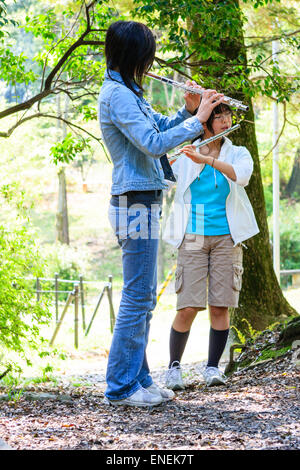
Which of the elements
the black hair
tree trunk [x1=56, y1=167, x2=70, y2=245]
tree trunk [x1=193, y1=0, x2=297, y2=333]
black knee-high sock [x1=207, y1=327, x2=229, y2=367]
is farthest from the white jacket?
tree trunk [x1=56, y1=167, x2=70, y2=245]

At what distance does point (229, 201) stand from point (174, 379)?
1193 millimetres

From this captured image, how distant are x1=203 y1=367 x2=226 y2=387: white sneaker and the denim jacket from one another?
4.64 feet

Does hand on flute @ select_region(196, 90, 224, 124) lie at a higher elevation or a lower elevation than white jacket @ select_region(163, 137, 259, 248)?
higher

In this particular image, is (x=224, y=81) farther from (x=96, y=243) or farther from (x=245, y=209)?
(x=96, y=243)

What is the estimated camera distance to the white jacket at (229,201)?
160 inches

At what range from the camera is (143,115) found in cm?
325

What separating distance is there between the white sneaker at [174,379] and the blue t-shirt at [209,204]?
2.93 feet

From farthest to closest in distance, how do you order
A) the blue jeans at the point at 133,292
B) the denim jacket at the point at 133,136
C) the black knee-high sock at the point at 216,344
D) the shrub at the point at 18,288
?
the shrub at the point at 18,288 < the black knee-high sock at the point at 216,344 < the blue jeans at the point at 133,292 < the denim jacket at the point at 133,136

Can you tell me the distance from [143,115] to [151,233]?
0.60 m

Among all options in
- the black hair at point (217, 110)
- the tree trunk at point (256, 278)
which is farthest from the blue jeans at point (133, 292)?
the tree trunk at point (256, 278)

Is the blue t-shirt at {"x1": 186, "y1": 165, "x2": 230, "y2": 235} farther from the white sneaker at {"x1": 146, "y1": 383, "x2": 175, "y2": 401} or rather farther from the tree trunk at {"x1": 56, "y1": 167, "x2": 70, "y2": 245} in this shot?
the tree trunk at {"x1": 56, "y1": 167, "x2": 70, "y2": 245}

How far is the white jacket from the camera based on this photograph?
4066 mm

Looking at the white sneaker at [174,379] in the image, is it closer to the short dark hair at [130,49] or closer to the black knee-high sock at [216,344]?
the black knee-high sock at [216,344]

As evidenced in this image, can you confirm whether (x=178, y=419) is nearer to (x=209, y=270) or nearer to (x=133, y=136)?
(x=209, y=270)
